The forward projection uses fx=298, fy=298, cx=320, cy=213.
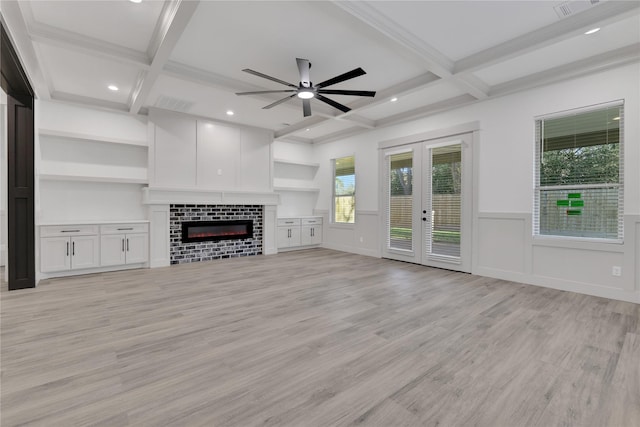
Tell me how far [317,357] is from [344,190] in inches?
219

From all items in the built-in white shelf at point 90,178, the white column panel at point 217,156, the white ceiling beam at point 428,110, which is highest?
the white ceiling beam at point 428,110

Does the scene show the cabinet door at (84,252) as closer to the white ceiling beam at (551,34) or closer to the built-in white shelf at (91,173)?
the built-in white shelf at (91,173)

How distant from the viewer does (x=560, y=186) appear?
13.3 ft

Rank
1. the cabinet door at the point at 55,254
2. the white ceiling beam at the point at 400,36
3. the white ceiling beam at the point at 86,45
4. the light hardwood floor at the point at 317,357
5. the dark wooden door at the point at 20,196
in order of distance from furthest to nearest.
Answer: the cabinet door at the point at 55,254 → the dark wooden door at the point at 20,196 → the white ceiling beam at the point at 86,45 → the white ceiling beam at the point at 400,36 → the light hardwood floor at the point at 317,357

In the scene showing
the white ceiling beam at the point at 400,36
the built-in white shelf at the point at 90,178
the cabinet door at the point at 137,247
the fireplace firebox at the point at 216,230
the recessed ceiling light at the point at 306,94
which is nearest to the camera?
the white ceiling beam at the point at 400,36

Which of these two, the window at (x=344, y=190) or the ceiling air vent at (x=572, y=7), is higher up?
the ceiling air vent at (x=572, y=7)

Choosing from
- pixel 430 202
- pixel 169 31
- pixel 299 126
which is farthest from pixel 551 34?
pixel 299 126

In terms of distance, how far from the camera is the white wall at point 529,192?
3502 millimetres

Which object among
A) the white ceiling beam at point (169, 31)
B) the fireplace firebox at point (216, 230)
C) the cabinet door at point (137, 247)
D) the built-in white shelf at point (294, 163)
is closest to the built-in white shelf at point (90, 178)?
the cabinet door at point (137, 247)

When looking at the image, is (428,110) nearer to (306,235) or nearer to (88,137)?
(306,235)

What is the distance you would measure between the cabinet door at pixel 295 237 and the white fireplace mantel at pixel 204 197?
2.89 feet

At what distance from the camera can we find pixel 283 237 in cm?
730

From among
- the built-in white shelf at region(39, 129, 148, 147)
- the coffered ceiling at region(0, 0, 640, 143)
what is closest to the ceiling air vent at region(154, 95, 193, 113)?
the coffered ceiling at region(0, 0, 640, 143)

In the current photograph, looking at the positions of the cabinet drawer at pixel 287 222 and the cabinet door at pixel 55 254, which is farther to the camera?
the cabinet drawer at pixel 287 222
